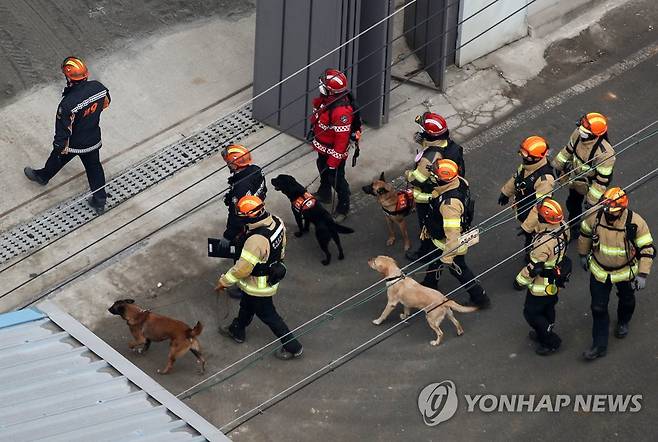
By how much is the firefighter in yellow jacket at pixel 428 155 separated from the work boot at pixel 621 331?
1.88 metres

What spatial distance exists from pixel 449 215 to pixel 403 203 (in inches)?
45.5

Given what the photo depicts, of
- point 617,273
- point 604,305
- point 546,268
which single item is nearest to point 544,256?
point 546,268

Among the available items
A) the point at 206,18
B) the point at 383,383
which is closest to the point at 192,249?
the point at 383,383

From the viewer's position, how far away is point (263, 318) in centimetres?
1160

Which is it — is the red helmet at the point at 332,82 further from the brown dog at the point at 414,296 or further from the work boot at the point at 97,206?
the work boot at the point at 97,206

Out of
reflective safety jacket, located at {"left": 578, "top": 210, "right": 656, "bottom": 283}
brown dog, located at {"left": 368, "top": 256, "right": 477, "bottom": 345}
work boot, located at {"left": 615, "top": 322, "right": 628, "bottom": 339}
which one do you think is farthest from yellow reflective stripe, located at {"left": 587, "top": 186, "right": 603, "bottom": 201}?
brown dog, located at {"left": 368, "top": 256, "right": 477, "bottom": 345}

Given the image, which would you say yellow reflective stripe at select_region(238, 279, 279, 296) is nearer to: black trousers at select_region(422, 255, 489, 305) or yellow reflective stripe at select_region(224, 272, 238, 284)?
yellow reflective stripe at select_region(224, 272, 238, 284)

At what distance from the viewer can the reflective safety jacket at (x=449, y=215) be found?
11.6m

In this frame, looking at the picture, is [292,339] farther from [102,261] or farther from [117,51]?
[117,51]

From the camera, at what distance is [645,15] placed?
16.4 metres

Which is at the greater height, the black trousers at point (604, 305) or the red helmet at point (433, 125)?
the red helmet at point (433, 125)

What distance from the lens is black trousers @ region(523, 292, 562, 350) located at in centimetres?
1147

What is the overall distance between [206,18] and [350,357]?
576 cm

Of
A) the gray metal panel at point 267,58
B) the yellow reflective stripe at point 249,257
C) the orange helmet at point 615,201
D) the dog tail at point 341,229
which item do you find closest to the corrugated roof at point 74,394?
the yellow reflective stripe at point 249,257
